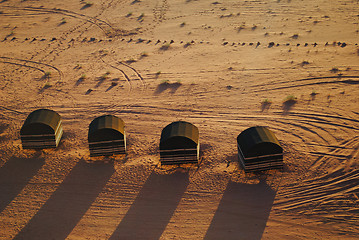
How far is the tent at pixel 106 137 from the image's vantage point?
62.3ft

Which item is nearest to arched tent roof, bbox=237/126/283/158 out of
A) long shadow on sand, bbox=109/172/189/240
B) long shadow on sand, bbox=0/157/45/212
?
long shadow on sand, bbox=109/172/189/240

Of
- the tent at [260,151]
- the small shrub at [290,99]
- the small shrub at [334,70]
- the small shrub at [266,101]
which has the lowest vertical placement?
the tent at [260,151]

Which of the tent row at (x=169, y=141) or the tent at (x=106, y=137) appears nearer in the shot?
the tent row at (x=169, y=141)

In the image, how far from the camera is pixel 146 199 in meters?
17.2

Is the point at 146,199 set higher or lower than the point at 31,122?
lower

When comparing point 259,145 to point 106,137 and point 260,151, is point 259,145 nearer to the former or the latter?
point 260,151

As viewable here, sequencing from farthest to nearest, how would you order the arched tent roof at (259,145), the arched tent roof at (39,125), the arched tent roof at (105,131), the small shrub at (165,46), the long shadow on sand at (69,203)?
the small shrub at (165,46) → the arched tent roof at (39,125) → the arched tent roof at (105,131) → the arched tent roof at (259,145) → the long shadow on sand at (69,203)

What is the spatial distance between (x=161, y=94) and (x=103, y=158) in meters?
7.93

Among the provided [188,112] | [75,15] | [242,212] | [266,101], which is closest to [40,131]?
[188,112]

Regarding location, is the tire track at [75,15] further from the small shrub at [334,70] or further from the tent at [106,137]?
the small shrub at [334,70]

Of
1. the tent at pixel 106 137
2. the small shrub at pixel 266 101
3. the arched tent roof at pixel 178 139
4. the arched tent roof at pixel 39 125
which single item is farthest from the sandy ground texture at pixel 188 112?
the arched tent roof at pixel 178 139

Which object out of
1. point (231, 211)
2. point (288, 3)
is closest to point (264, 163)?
point (231, 211)

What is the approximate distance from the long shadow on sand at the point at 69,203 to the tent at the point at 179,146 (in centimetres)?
315

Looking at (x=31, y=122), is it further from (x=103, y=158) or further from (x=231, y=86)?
(x=231, y=86)
